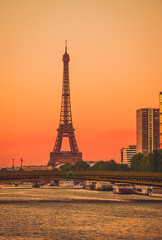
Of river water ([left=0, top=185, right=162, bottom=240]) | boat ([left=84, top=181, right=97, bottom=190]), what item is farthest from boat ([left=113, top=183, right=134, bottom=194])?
river water ([left=0, top=185, right=162, bottom=240])

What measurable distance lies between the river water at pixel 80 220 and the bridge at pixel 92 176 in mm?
4560

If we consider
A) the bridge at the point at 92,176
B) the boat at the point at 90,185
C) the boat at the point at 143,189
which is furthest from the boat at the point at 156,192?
the boat at the point at 90,185

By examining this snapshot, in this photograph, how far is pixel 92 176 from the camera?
115375mm

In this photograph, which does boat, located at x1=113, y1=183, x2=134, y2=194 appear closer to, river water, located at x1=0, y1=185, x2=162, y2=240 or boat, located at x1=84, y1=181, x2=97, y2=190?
boat, located at x1=84, y1=181, x2=97, y2=190

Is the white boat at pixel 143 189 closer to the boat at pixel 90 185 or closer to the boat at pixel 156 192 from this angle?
the boat at pixel 156 192

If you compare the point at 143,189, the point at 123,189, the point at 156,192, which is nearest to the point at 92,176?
the point at 156,192

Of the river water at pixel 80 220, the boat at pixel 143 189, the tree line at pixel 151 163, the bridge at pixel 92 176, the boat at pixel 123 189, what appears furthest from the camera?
the tree line at pixel 151 163

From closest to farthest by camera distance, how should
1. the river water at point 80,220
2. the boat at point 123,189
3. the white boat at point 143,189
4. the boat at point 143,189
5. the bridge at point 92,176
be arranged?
the river water at point 80,220
the bridge at point 92,176
the white boat at point 143,189
the boat at point 143,189
the boat at point 123,189

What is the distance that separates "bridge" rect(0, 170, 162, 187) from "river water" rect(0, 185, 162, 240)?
456 centimetres

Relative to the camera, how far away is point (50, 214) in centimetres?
8538

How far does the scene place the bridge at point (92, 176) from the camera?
103 meters

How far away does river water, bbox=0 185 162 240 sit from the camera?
64.6 metres

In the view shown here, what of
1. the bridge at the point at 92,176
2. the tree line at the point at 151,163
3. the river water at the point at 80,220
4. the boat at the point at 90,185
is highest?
the tree line at the point at 151,163

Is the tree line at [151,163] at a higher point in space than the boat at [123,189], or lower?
higher
